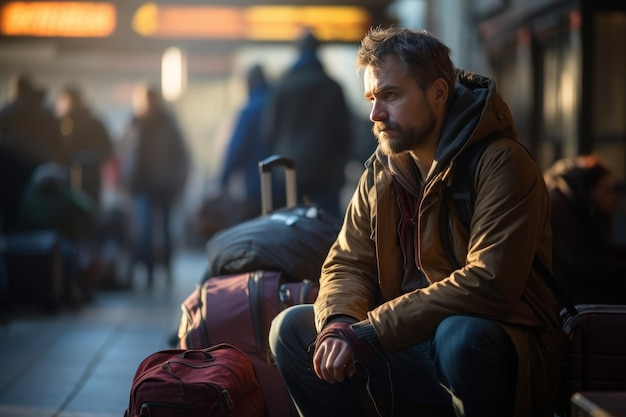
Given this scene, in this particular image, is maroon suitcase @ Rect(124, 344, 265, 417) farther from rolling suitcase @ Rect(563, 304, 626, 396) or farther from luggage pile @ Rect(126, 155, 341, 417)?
rolling suitcase @ Rect(563, 304, 626, 396)

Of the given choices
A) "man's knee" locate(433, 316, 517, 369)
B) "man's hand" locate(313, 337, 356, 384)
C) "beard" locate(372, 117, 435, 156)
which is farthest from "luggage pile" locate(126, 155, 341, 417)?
"beard" locate(372, 117, 435, 156)

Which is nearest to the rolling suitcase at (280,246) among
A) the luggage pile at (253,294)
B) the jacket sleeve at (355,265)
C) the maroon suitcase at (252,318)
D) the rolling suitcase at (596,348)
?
the luggage pile at (253,294)

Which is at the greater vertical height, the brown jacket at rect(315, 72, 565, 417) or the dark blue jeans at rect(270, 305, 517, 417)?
the brown jacket at rect(315, 72, 565, 417)

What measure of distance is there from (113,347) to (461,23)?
25.8ft

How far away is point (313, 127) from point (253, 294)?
484 centimetres

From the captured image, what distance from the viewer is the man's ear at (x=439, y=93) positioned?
411 cm

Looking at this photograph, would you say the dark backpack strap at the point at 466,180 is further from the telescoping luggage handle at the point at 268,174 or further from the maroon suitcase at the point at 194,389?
the telescoping luggage handle at the point at 268,174

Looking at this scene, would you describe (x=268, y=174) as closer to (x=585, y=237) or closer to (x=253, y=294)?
(x=253, y=294)

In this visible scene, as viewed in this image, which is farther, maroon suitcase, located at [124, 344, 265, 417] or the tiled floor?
the tiled floor

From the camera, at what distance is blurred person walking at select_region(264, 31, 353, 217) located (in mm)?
9633

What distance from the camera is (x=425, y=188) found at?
4.03m

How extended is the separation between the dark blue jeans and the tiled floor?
1.63 metres

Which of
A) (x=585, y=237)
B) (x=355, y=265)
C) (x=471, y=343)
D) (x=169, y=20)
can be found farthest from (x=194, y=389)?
(x=169, y=20)

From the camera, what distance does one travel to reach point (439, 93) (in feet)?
13.5
